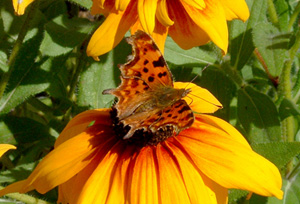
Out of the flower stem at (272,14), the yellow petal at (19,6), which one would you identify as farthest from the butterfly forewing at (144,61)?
the flower stem at (272,14)

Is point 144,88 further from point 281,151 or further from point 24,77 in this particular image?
point 24,77

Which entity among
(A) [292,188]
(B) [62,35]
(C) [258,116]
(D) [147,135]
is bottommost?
(A) [292,188]

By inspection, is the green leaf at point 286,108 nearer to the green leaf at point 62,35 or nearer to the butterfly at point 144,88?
the butterfly at point 144,88

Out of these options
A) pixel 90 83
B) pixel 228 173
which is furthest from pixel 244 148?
pixel 90 83

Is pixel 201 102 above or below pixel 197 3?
below

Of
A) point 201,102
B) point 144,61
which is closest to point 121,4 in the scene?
point 144,61
